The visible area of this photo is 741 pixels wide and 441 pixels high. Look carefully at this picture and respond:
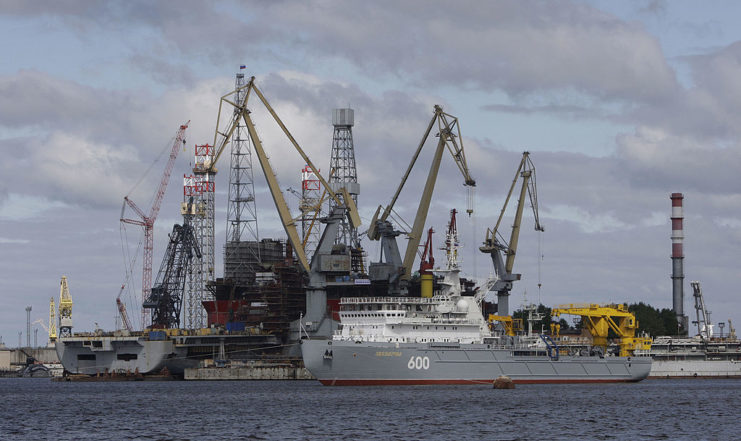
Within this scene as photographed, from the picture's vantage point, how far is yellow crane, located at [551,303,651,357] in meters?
118

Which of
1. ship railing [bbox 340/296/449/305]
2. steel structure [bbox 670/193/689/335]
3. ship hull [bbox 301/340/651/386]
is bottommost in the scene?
ship hull [bbox 301/340/651/386]

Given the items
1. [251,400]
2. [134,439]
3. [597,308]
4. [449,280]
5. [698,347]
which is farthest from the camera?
Result: [698,347]

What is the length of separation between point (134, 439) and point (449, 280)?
50.7 m

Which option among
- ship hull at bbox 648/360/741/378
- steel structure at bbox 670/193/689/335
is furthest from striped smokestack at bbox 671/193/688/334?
ship hull at bbox 648/360/741/378

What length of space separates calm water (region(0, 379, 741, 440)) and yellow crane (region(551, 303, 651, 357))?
821cm

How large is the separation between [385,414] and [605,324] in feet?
157

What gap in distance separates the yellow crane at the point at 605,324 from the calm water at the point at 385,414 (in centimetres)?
821

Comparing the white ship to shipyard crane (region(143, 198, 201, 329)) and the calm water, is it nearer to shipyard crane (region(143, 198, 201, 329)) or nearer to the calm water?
the calm water

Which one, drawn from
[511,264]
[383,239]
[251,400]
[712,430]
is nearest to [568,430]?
[712,430]

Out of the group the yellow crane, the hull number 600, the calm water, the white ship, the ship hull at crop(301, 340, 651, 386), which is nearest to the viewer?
the calm water

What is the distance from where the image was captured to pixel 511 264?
15750cm

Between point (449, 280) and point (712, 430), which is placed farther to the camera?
point (449, 280)

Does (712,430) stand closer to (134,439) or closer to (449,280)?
(134,439)

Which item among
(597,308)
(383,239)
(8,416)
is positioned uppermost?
(383,239)
